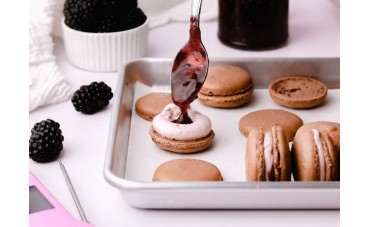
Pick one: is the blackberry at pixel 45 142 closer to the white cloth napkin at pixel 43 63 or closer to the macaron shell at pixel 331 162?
the white cloth napkin at pixel 43 63

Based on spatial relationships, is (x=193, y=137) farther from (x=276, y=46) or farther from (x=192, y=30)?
(x=276, y=46)

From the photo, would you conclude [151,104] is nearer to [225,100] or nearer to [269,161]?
[225,100]

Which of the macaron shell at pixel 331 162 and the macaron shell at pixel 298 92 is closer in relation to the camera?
the macaron shell at pixel 331 162

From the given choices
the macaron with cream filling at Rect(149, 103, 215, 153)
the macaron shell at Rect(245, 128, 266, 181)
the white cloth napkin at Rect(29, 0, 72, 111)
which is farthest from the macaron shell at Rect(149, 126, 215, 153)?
the white cloth napkin at Rect(29, 0, 72, 111)

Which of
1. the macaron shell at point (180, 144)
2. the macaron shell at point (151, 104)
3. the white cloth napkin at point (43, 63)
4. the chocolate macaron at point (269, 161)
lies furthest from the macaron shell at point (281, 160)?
the white cloth napkin at point (43, 63)

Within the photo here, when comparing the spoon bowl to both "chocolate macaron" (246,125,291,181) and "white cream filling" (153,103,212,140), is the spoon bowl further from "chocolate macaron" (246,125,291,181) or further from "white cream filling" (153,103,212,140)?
"chocolate macaron" (246,125,291,181)

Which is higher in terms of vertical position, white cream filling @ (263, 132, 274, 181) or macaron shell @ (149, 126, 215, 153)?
white cream filling @ (263, 132, 274, 181)

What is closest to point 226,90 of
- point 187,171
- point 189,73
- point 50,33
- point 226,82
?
point 226,82

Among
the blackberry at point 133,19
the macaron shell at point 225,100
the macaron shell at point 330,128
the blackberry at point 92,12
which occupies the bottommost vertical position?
the macaron shell at point 225,100
